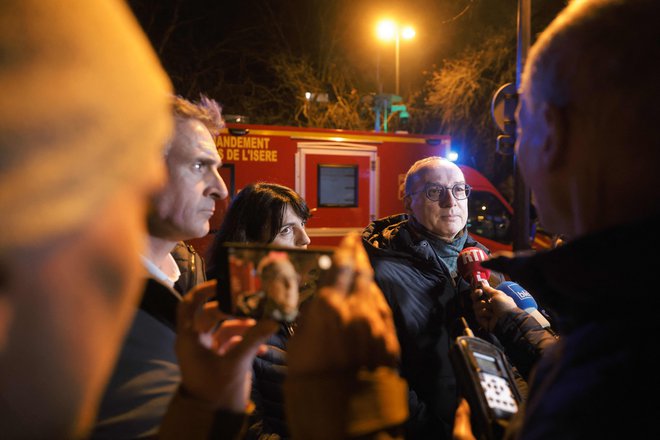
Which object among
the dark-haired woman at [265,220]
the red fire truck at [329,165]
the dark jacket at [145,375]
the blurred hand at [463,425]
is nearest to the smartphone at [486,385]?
the blurred hand at [463,425]

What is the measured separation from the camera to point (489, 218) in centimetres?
1051

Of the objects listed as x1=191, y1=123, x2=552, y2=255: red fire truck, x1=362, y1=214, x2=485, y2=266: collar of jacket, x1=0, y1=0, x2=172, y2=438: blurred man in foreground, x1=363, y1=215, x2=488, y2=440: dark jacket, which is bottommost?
x1=363, y1=215, x2=488, y2=440: dark jacket

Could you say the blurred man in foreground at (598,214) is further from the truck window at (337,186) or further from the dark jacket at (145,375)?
the truck window at (337,186)

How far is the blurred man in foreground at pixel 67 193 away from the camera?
47cm

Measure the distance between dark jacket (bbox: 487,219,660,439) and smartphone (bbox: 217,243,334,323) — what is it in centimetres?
56

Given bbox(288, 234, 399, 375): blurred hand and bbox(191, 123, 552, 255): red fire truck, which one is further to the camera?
bbox(191, 123, 552, 255): red fire truck

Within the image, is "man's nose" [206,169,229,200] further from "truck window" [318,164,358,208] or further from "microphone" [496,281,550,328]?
"truck window" [318,164,358,208]

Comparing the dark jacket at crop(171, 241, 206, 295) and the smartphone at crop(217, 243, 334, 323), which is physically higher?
the smartphone at crop(217, 243, 334, 323)

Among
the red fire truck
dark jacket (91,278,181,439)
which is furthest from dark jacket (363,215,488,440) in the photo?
the red fire truck

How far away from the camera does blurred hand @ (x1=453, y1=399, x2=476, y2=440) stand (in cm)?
143

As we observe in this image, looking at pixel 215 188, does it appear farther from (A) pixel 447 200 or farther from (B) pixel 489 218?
(B) pixel 489 218

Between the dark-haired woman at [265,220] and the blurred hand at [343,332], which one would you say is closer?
the blurred hand at [343,332]

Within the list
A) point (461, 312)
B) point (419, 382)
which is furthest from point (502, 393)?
point (461, 312)

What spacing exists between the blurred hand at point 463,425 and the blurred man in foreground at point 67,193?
1.16m
